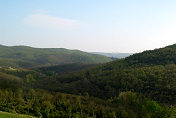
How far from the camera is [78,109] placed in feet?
154

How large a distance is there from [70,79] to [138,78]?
52858 millimetres

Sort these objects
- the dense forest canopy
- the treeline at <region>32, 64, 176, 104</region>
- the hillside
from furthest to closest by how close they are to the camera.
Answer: the hillside < the treeline at <region>32, 64, 176, 104</region> < the dense forest canopy

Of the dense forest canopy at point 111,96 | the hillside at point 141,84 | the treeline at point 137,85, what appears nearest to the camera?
the dense forest canopy at point 111,96

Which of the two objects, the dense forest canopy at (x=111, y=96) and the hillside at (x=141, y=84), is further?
the hillside at (x=141, y=84)

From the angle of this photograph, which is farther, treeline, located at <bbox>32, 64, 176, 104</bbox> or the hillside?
the hillside

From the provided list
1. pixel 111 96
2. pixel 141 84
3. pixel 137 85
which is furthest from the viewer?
pixel 137 85

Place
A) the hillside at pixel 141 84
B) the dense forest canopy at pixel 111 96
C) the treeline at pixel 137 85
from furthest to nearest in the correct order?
1. the hillside at pixel 141 84
2. the treeline at pixel 137 85
3. the dense forest canopy at pixel 111 96

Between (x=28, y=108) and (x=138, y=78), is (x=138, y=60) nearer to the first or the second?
(x=138, y=78)

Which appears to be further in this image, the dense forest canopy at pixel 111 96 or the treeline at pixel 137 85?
the treeline at pixel 137 85

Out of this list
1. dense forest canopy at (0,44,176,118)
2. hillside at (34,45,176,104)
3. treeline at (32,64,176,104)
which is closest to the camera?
dense forest canopy at (0,44,176,118)

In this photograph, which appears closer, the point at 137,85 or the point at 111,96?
the point at 111,96

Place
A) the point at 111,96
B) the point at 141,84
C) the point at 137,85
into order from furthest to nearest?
the point at 137,85 < the point at 111,96 < the point at 141,84

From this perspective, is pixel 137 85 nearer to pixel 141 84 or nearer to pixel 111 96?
pixel 141 84

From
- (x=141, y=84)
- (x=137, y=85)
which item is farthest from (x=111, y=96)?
(x=141, y=84)
